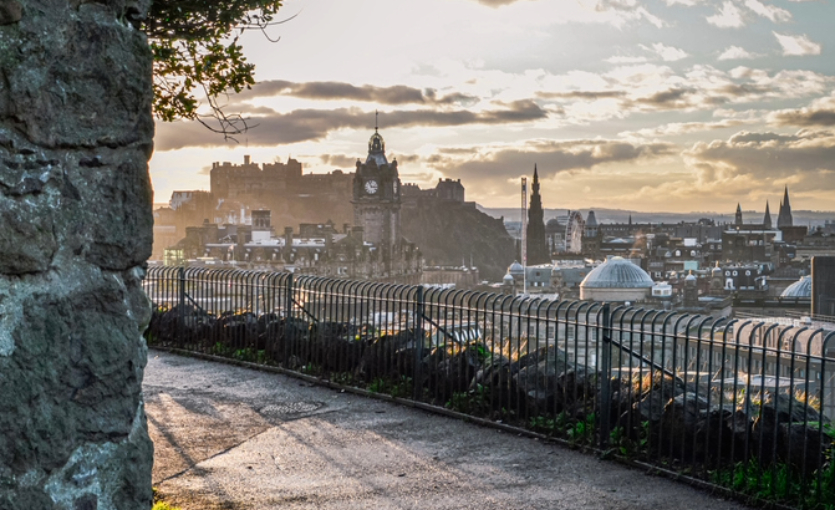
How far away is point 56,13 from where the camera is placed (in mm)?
2174

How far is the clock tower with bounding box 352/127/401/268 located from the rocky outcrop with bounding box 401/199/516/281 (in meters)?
30.1

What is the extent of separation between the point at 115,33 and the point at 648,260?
13786 centimetres

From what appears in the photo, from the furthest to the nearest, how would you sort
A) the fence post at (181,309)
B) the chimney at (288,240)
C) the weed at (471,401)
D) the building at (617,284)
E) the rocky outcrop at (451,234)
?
the rocky outcrop at (451,234)
the chimney at (288,240)
the building at (617,284)
the fence post at (181,309)
the weed at (471,401)

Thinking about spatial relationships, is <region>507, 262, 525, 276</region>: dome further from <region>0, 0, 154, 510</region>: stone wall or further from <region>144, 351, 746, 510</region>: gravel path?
<region>0, 0, 154, 510</region>: stone wall

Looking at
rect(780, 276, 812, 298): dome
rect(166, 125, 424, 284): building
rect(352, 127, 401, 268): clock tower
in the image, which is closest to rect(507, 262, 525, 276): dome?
rect(166, 125, 424, 284): building

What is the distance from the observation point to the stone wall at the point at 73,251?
2092mm

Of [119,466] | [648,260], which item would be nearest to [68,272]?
[119,466]

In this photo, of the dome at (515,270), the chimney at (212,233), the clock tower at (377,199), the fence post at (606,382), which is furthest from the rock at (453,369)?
the dome at (515,270)

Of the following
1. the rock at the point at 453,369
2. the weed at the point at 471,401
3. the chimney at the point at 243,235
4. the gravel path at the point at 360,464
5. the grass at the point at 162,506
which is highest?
the chimney at the point at 243,235

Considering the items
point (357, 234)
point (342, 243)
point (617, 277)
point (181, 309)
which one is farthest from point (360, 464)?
point (357, 234)

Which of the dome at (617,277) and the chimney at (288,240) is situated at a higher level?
the chimney at (288,240)

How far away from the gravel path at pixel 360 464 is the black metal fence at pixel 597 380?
270 millimetres

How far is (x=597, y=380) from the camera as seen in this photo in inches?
282

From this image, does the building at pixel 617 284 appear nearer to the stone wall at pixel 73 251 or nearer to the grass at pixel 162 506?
the grass at pixel 162 506
